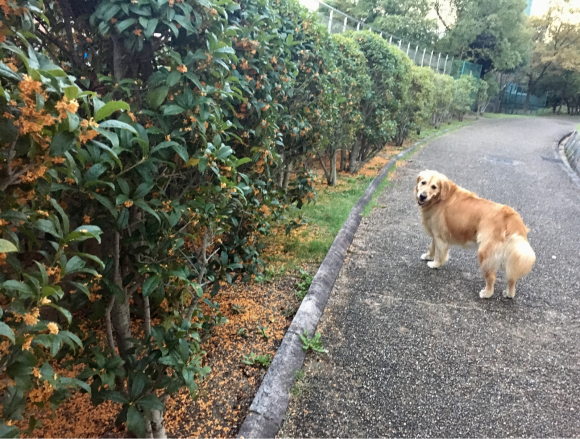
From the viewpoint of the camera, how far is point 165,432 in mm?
2100

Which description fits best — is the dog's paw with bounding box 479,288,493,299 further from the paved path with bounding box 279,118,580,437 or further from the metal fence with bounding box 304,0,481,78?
the metal fence with bounding box 304,0,481,78

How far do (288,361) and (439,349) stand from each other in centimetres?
125

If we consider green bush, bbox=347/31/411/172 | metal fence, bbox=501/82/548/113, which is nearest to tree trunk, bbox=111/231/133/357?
green bush, bbox=347/31/411/172

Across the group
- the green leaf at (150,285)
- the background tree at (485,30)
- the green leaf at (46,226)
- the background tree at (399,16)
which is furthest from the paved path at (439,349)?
the background tree at (485,30)

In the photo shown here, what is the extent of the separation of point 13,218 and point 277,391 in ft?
6.14

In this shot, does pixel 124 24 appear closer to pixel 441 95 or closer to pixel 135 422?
pixel 135 422

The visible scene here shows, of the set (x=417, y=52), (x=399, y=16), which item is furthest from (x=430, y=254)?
(x=399, y=16)

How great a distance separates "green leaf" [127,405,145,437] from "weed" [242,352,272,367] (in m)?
1.05

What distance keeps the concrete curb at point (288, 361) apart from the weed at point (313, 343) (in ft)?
0.11

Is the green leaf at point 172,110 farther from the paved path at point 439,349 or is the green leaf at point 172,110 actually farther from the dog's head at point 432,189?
the dog's head at point 432,189

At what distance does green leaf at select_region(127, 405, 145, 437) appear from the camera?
5.47 feet

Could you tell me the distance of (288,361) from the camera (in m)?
2.71

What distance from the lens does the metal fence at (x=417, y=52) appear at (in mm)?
11774

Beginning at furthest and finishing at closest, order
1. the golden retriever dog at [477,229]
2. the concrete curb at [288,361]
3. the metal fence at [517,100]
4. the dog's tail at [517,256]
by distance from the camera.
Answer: the metal fence at [517,100], the golden retriever dog at [477,229], the dog's tail at [517,256], the concrete curb at [288,361]
